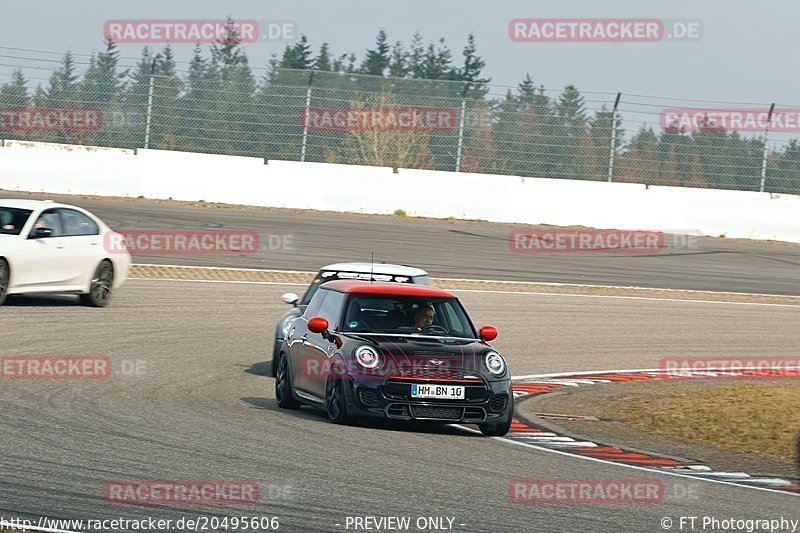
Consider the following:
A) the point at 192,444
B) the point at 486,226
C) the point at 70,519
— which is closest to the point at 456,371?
the point at 192,444

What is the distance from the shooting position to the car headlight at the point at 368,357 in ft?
36.8

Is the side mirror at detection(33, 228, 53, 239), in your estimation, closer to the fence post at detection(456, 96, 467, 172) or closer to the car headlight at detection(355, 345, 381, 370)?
the car headlight at detection(355, 345, 381, 370)

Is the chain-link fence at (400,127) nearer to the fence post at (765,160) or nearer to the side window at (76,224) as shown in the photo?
the fence post at (765,160)

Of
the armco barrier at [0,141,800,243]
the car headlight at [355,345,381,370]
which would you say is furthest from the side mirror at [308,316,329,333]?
the armco barrier at [0,141,800,243]

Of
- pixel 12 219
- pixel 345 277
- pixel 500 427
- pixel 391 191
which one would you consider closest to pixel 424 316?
pixel 500 427

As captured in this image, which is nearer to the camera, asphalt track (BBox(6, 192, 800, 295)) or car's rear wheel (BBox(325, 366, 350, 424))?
car's rear wheel (BBox(325, 366, 350, 424))

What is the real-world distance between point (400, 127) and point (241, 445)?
2287cm

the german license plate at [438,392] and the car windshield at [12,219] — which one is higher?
the car windshield at [12,219]

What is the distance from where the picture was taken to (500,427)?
11430 mm

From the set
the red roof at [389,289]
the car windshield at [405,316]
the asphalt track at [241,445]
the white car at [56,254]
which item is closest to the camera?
the asphalt track at [241,445]

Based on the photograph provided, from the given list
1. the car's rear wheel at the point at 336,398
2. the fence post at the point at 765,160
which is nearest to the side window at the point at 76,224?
the car's rear wheel at the point at 336,398

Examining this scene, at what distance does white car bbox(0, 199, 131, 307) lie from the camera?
1761 cm

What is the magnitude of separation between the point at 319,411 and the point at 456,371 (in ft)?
5.92

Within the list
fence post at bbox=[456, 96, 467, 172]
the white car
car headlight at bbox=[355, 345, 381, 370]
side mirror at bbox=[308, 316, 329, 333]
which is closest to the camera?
car headlight at bbox=[355, 345, 381, 370]
